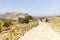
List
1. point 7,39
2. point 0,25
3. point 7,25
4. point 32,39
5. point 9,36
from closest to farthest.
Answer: point 9,36 < point 7,39 < point 32,39 < point 0,25 < point 7,25

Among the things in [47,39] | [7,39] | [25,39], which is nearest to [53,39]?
[47,39]

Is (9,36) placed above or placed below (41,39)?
above

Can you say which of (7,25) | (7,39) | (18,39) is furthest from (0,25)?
(7,39)

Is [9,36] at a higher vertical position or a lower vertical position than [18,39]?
higher

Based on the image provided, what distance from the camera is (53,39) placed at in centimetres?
889

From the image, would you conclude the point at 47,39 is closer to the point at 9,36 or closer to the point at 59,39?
the point at 59,39

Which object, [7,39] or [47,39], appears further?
[47,39]

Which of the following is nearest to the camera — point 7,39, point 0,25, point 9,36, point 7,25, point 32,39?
point 9,36

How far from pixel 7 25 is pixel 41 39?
16.8 meters

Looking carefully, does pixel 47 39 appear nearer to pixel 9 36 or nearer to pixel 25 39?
pixel 25 39

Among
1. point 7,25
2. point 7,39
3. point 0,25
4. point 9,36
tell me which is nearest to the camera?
point 9,36

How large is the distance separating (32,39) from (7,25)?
17061 mm

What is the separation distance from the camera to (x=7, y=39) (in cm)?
720

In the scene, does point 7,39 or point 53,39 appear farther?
point 53,39
